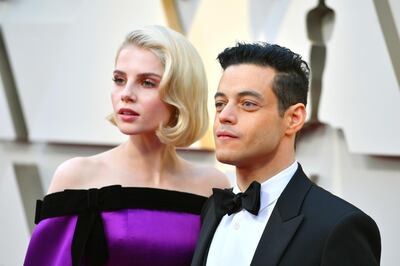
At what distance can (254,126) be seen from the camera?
1734 mm

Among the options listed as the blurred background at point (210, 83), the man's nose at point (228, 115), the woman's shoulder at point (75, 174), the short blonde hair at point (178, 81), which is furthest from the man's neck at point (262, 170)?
the blurred background at point (210, 83)

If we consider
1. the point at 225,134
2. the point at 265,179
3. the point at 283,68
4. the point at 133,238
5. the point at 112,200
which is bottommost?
the point at 133,238

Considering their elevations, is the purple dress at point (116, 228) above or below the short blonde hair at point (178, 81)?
below

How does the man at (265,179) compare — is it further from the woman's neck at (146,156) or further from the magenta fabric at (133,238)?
the woman's neck at (146,156)

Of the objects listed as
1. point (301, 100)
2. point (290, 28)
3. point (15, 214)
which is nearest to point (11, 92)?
point (15, 214)

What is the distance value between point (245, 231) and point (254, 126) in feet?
0.78

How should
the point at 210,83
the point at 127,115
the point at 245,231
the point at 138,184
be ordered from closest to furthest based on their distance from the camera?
the point at 245,231
the point at 127,115
the point at 138,184
the point at 210,83

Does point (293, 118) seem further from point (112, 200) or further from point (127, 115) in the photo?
point (112, 200)

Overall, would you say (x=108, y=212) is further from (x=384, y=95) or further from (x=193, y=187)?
(x=384, y=95)

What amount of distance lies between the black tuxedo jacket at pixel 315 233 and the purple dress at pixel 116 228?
0.61 meters

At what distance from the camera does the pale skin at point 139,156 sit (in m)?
2.22

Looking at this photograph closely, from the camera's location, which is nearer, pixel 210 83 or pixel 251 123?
pixel 251 123

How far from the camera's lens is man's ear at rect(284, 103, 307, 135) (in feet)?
5.79

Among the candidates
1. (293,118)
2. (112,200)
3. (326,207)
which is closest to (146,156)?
(112,200)
